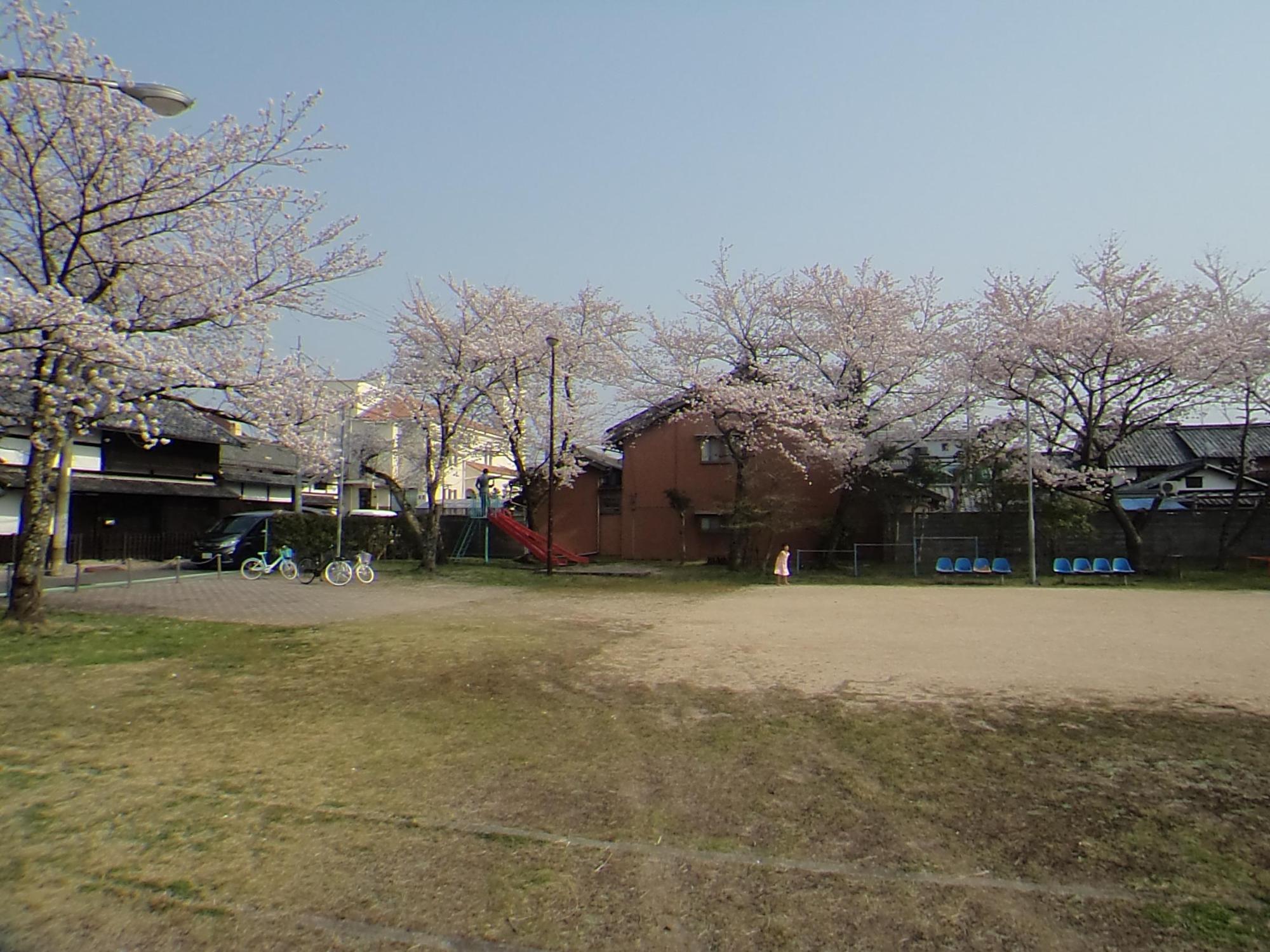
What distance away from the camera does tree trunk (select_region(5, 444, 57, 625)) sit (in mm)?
9164

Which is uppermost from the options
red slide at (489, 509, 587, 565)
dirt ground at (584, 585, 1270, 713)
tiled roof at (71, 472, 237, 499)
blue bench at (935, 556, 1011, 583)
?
tiled roof at (71, 472, 237, 499)

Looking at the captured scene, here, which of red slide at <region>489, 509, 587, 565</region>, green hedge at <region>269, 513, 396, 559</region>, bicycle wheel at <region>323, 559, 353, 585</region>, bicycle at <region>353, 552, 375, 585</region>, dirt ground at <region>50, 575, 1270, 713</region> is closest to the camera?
dirt ground at <region>50, 575, 1270, 713</region>

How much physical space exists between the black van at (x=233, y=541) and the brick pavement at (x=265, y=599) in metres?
2.29

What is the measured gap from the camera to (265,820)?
380cm

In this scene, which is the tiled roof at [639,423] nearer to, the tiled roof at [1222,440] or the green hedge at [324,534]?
the green hedge at [324,534]

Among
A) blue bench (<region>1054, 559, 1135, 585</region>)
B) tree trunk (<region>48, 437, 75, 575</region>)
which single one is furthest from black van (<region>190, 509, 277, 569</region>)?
blue bench (<region>1054, 559, 1135, 585</region>)

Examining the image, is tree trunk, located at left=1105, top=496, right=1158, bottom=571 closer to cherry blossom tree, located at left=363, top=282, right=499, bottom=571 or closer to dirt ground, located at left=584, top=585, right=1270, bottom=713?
dirt ground, located at left=584, top=585, right=1270, bottom=713

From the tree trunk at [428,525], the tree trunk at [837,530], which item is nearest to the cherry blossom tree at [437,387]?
the tree trunk at [428,525]

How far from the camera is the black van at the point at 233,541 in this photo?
66.7ft

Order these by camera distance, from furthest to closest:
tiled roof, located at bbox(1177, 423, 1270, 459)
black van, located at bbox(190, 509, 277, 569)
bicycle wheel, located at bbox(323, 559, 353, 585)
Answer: tiled roof, located at bbox(1177, 423, 1270, 459)
black van, located at bbox(190, 509, 277, 569)
bicycle wheel, located at bbox(323, 559, 353, 585)

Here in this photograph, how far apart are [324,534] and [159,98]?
17.7m

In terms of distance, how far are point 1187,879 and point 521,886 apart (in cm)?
248

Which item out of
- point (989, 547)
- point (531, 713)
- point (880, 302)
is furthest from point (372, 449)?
point (531, 713)

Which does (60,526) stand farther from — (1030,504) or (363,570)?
(1030,504)
